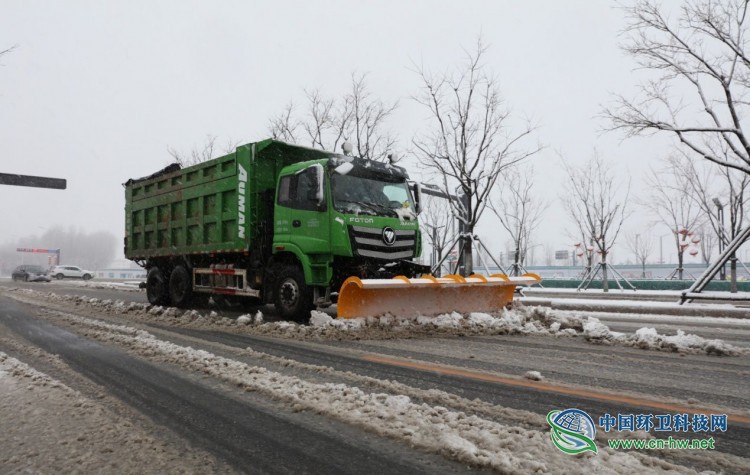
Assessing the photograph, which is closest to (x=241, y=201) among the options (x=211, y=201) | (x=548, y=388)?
(x=211, y=201)

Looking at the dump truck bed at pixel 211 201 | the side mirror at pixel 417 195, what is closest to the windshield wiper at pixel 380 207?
the side mirror at pixel 417 195

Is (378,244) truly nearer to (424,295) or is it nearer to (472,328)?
(424,295)

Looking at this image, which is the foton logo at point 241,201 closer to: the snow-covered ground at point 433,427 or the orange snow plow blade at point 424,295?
the orange snow plow blade at point 424,295

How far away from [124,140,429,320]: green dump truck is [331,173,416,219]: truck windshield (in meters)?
0.02

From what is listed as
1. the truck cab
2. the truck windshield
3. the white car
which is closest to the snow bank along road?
the truck cab

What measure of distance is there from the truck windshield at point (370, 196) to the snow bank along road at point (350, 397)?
1992 millimetres

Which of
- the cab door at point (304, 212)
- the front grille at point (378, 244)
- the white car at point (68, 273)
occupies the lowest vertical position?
the white car at point (68, 273)

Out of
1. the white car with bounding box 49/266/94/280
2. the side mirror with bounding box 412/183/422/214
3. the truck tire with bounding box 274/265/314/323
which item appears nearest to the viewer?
the truck tire with bounding box 274/265/314/323

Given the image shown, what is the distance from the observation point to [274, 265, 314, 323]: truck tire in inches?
320

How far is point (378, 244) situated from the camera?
813 centimetres

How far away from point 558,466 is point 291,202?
271 inches

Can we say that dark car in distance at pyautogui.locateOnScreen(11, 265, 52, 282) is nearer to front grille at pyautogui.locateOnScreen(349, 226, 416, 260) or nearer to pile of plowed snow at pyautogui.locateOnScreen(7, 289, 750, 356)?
pile of plowed snow at pyautogui.locateOnScreen(7, 289, 750, 356)

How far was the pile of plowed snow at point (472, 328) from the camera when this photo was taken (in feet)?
20.1

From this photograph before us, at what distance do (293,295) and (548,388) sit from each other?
17.0ft
